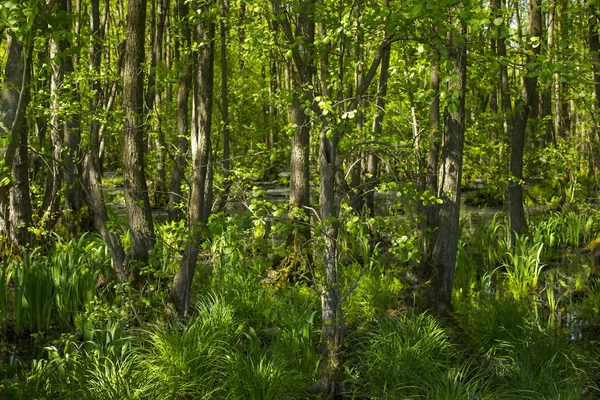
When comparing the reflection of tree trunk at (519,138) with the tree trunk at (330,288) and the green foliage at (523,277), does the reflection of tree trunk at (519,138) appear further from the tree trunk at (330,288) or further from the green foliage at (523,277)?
the tree trunk at (330,288)

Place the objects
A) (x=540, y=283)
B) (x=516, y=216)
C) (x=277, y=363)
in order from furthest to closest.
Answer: (x=516, y=216)
(x=540, y=283)
(x=277, y=363)

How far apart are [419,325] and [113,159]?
31.6 m

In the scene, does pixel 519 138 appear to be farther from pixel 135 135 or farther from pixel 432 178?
pixel 135 135

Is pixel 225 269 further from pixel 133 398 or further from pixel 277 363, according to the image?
pixel 133 398

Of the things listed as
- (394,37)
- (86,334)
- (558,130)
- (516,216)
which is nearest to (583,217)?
(516,216)

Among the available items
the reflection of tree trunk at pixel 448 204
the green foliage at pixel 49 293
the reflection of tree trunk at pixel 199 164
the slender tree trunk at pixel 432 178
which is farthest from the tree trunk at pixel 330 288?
the green foliage at pixel 49 293

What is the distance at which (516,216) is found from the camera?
1097 centimetres

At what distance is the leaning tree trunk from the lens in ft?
22.5

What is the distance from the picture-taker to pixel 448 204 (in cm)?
695

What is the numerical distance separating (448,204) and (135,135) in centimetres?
345

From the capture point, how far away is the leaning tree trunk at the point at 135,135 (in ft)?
22.5

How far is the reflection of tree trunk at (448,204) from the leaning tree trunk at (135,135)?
3145mm

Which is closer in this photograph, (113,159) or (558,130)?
(558,130)

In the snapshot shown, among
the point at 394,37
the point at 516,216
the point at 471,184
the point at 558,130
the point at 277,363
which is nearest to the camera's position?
the point at 394,37
